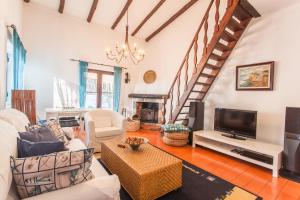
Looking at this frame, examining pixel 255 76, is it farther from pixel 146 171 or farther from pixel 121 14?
pixel 121 14

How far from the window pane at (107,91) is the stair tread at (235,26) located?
382 centimetres

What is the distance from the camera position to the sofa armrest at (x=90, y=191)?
0.99 m

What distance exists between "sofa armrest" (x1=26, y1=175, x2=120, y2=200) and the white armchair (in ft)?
6.81

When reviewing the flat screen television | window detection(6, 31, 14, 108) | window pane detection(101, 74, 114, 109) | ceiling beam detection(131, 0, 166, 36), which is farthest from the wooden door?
the flat screen television

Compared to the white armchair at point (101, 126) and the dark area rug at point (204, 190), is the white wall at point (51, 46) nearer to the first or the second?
the white armchair at point (101, 126)

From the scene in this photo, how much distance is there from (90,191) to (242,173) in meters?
2.41

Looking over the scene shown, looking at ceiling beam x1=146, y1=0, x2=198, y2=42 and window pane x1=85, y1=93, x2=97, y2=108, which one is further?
window pane x1=85, y1=93, x2=97, y2=108

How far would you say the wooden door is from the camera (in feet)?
10.1

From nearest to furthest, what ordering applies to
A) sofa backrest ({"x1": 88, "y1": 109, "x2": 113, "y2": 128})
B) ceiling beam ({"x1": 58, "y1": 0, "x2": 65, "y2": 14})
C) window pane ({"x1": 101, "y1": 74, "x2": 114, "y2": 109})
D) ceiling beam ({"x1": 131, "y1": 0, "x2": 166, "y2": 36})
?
sofa backrest ({"x1": 88, "y1": 109, "x2": 113, "y2": 128}), ceiling beam ({"x1": 58, "y1": 0, "x2": 65, "y2": 14}), ceiling beam ({"x1": 131, "y1": 0, "x2": 166, "y2": 36}), window pane ({"x1": 101, "y1": 74, "x2": 114, "y2": 109})

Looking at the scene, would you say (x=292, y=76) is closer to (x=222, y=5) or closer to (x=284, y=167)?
(x=284, y=167)

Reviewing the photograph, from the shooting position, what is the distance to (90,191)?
106 cm

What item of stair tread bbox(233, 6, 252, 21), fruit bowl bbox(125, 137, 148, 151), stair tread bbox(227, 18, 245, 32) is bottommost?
fruit bowl bbox(125, 137, 148, 151)

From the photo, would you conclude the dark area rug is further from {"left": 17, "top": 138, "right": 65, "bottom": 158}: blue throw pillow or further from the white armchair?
the white armchair

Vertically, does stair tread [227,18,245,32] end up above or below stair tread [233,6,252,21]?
below
